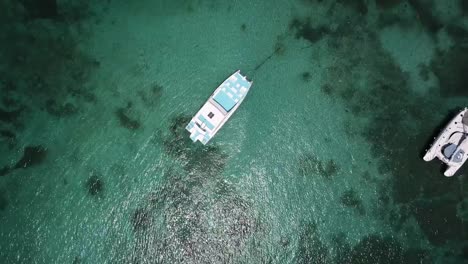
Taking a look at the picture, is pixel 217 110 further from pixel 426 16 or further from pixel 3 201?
pixel 426 16

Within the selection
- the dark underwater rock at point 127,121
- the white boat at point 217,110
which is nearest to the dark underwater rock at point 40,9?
the dark underwater rock at point 127,121

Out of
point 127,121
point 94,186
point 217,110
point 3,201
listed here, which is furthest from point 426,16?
point 3,201

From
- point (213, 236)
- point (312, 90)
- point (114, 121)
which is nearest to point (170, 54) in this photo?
point (114, 121)

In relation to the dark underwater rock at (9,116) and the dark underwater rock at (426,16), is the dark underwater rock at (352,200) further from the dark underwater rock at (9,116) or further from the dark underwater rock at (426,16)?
the dark underwater rock at (9,116)

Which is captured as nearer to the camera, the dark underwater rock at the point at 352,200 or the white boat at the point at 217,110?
the white boat at the point at 217,110

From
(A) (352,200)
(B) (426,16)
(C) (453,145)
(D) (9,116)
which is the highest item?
(B) (426,16)

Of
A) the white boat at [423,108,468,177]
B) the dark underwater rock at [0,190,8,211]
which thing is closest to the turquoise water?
the dark underwater rock at [0,190,8,211]

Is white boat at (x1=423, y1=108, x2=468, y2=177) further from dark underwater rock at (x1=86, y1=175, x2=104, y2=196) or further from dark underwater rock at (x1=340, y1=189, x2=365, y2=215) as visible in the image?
dark underwater rock at (x1=86, y1=175, x2=104, y2=196)
